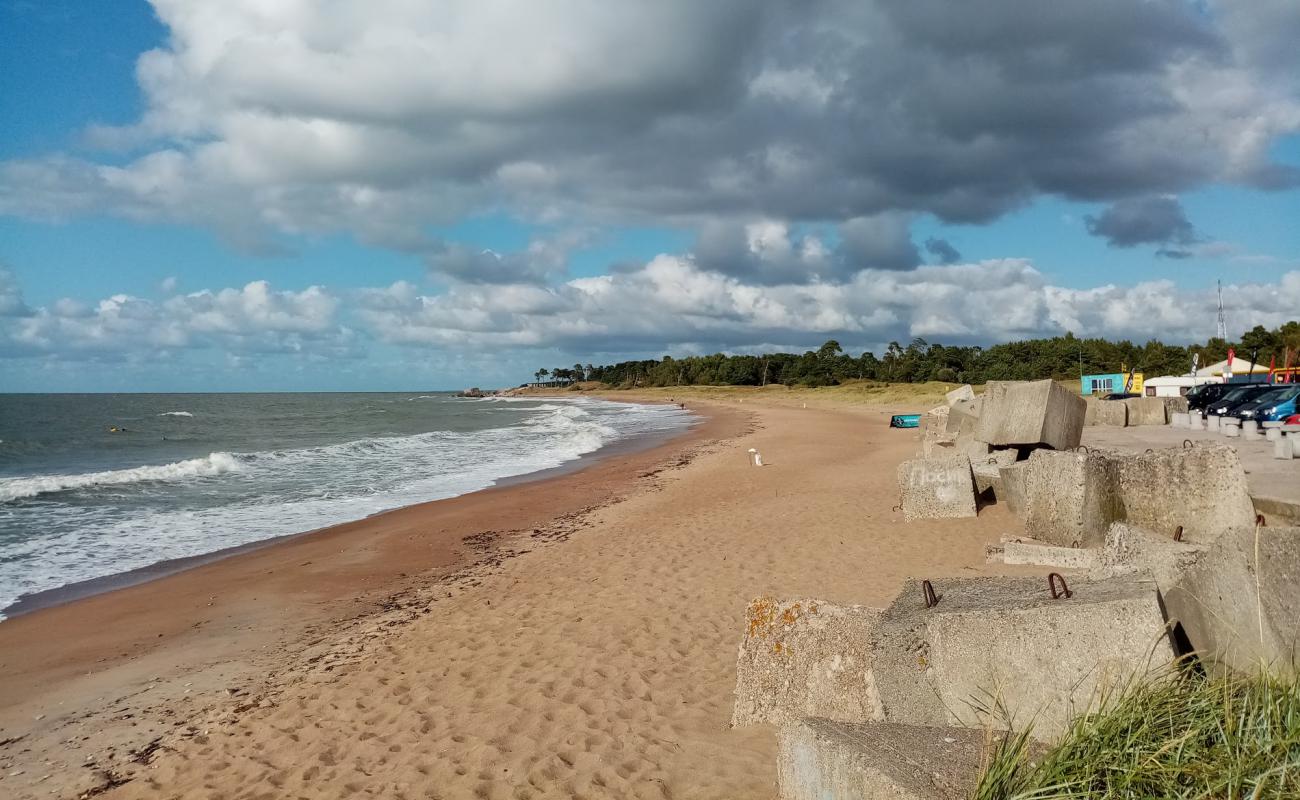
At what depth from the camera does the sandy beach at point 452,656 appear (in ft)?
16.0

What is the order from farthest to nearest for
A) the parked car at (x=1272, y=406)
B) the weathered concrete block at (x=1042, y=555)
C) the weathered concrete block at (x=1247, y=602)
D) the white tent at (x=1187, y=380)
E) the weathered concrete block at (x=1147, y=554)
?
the white tent at (x=1187, y=380) < the parked car at (x=1272, y=406) < the weathered concrete block at (x=1042, y=555) < the weathered concrete block at (x=1147, y=554) < the weathered concrete block at (x=1247, y=602)

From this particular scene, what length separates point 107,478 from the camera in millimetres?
22719

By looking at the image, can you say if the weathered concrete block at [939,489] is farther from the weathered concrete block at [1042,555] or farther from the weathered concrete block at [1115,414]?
the weathered concrete block at [1115,414]

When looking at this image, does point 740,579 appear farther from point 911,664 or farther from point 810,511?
point 911,664

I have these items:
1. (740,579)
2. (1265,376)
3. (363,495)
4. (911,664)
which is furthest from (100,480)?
(1265,376)

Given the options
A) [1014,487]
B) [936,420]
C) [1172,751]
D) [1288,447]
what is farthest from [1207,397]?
[1172,751]

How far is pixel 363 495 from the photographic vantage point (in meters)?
19.1

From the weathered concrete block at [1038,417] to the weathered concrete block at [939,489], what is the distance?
76 cm

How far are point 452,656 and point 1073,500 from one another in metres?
5.70

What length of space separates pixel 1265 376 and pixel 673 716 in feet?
157

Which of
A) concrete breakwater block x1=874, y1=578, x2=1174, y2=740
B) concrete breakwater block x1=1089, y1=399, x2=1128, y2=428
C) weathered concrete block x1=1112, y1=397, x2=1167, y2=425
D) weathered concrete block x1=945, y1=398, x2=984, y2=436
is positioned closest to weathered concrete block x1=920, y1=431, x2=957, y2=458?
weathered concrete block x1=945, y1=398, x2=984, y2=436

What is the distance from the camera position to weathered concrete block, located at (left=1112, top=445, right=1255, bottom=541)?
19.5ft

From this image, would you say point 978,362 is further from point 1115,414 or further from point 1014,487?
point 1014,487

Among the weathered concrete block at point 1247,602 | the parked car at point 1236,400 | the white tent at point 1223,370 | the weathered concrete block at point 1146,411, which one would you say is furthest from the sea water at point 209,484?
the white tent at point 1223,370
